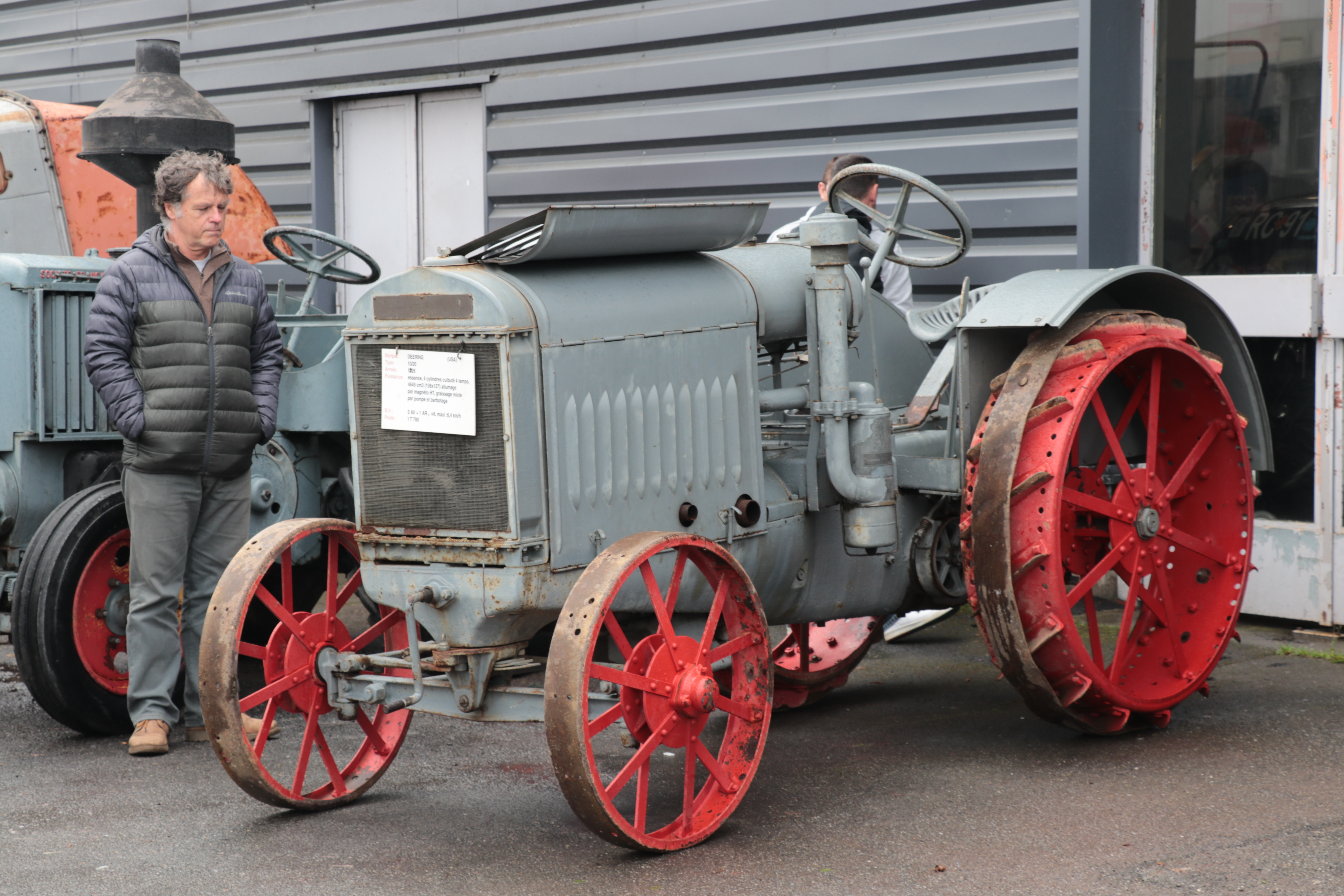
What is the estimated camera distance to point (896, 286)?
579 cm

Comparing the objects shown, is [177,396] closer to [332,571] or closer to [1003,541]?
[332,571]

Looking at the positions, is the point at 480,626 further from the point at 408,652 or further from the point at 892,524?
the point at 892,524

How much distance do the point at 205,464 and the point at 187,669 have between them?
65cm

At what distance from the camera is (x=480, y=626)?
10.8 feet

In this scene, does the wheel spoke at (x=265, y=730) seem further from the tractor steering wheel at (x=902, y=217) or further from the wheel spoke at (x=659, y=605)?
the tractor steering wheel at (x=902, y=217)

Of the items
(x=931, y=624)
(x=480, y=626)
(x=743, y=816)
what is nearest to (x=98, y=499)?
(x=480, y=626)

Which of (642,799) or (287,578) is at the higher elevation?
(287,578)

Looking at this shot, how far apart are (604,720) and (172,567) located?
179 centimetres

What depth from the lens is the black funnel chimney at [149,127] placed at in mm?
5328

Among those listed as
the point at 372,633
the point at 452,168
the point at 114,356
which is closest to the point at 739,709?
the point at 372,633

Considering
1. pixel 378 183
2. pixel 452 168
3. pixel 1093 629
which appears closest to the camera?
pixel 1093 629

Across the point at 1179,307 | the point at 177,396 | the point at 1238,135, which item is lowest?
the point at 177,396

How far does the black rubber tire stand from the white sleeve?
2877mm

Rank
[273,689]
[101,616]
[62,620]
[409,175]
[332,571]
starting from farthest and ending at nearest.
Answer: [409,175] < [101,616] < [62,620] < [332,571] < [273,689]
